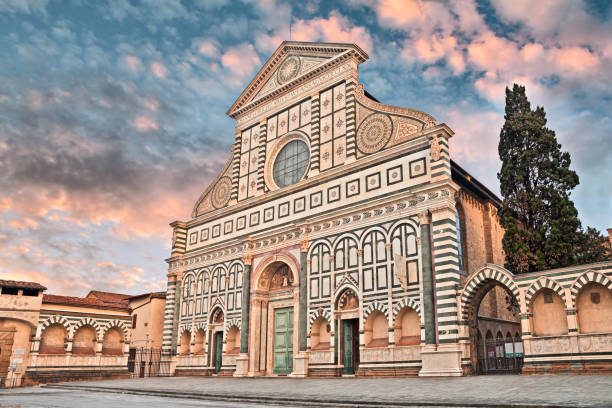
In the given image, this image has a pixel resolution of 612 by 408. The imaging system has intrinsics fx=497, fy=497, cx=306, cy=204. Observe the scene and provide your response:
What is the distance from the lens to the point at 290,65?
97.3 feet

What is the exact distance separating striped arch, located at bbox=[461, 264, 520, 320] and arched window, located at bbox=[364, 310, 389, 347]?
12.0 ft

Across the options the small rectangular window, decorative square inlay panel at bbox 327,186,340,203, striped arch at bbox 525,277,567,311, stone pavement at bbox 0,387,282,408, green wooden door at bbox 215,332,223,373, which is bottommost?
stone pavement at bbox 0,387,282,408

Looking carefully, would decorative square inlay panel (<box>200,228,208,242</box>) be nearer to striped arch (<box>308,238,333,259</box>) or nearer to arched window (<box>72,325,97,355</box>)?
arched window (<box>72,325,97,355</box>)

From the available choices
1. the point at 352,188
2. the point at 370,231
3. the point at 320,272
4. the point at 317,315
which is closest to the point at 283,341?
the point at 317,315

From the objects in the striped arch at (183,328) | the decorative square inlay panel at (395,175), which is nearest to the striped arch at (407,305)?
the decorative square inlay panel at (395,175)

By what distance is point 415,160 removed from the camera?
70.7 feet

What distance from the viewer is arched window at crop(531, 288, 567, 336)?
17.7 m

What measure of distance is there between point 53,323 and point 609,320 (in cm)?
2768

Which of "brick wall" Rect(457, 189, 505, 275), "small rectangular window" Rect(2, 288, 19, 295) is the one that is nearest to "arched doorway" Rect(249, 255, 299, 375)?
"brick wall" Rect(457, 189, 505, 275)

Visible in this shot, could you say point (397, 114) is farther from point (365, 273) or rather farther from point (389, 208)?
point (365, 273)

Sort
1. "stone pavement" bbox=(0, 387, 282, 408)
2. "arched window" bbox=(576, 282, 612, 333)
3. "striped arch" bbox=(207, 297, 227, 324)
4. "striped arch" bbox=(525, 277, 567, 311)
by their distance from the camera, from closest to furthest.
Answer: "stone pavement" bbox=(0, 387, 282, 408) < "arched window" bbox=(576, 282, 612, 333) < "striped arch" bbox=(525, 277, 567, 311) < "striped arch" bbox=(207, 297, 227, 324)

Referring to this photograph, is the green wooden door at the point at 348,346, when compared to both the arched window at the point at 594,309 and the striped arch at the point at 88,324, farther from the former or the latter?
the striped arch at the point at 88,324

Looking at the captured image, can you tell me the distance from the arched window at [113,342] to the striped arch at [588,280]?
26.4 m

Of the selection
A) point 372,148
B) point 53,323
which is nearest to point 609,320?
point 372,148
